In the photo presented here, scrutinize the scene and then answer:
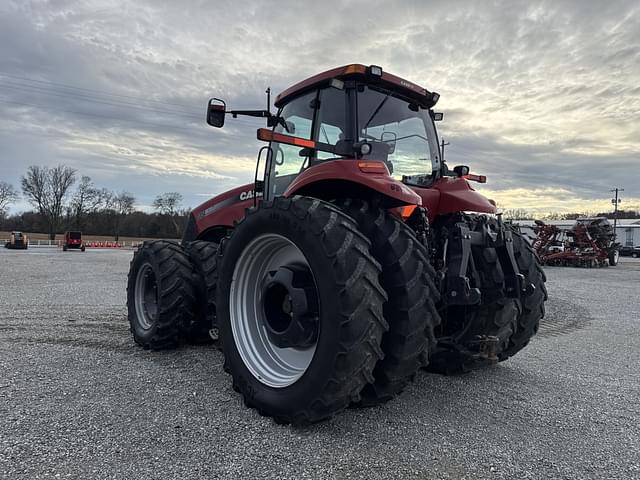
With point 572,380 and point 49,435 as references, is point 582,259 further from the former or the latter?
point 49,435

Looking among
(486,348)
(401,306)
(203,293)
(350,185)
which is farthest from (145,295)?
(486,348)

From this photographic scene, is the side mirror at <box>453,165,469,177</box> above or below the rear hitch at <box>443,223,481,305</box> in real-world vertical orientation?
above

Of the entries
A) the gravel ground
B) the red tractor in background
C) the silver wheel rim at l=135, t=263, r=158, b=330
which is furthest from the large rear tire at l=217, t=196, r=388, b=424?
the red tractor in background

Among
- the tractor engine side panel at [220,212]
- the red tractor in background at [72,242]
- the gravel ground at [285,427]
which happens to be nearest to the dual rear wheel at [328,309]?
the gravel ground at [285,427]

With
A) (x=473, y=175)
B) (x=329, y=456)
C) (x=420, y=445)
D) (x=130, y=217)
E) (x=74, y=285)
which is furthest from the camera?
(x=130, y=217)

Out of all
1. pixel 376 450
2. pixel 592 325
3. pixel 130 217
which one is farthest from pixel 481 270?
pixel 130 217

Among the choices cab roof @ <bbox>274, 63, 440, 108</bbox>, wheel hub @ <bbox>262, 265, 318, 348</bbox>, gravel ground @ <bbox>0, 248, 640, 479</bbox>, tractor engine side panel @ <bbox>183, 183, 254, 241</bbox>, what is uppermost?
cab roof @ <bbox>274, 63, 440, 108</bbox>

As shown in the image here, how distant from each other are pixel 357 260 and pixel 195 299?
104 inches

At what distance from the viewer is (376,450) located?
265 cm

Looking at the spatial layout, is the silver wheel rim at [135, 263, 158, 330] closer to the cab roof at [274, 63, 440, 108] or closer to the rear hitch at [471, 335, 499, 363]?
the cab roof at [274, 63, 440, 108]

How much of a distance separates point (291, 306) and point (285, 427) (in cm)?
78

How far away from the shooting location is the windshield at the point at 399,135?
146 inches

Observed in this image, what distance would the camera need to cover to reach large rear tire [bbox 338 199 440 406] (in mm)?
2705

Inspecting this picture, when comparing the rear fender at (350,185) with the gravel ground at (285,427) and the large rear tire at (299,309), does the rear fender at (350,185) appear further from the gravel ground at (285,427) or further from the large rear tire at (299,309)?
the gravel ground at (285,427)
